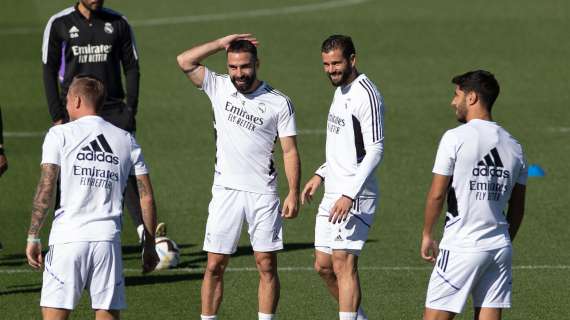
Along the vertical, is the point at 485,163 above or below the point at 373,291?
above

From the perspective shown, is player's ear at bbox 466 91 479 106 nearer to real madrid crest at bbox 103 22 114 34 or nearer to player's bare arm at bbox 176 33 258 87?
player's bare arm at bbox 176 33 258 87

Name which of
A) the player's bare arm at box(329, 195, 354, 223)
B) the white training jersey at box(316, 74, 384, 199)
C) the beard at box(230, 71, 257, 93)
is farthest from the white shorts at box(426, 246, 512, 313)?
the beard at box(230, 71, 257, 93)

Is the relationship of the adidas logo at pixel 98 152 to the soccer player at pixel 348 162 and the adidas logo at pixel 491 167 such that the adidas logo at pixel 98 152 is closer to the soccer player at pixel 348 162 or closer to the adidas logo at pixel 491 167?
the soccer player at pixel 348 162

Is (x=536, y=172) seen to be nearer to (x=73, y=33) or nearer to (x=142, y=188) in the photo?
(x=73, y=33)

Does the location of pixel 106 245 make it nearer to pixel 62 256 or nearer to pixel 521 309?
pixel 62 256

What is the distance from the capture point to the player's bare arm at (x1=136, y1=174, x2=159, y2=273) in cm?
930

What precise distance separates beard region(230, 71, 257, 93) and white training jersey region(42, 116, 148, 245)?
190cm

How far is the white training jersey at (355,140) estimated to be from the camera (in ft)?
34.5

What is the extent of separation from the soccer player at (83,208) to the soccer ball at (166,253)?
435 cm

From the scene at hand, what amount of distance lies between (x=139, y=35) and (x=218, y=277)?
19214mm

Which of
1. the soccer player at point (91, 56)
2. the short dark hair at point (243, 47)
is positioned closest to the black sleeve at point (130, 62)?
the soccer player at point (91, 56)

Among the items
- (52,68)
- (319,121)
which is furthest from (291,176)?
(319,121)

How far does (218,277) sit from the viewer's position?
10945 mm

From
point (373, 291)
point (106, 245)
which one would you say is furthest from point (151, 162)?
point (106, 245)
